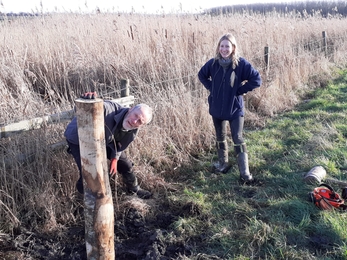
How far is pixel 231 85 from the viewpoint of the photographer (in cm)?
413

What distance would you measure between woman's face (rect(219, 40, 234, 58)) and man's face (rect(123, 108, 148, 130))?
1611 millimetres

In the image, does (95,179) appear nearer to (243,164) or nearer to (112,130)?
(112,130)

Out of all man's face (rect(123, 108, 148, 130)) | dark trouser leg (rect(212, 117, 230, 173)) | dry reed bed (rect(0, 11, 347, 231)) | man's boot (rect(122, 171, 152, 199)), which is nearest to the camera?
man's face (rect(123, 108, 148, 130))

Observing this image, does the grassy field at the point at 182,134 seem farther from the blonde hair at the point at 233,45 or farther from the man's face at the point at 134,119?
the blonde hair at the point at 233,45

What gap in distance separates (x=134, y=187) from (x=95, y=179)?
5.17 feet

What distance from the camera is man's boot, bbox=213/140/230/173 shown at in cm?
448

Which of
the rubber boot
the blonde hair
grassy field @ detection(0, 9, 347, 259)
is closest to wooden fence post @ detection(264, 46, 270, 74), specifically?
grassy field @ detection(0, 9, 347, 259)

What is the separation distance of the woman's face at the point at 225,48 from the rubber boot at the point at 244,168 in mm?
1197

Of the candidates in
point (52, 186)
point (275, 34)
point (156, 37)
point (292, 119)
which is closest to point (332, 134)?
point (292, 119)

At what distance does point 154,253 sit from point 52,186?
4.08ft

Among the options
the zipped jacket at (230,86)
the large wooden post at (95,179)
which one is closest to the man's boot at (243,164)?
the zipped jacket at (230,86)

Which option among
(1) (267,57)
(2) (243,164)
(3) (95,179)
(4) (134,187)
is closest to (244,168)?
(2) (243,164)

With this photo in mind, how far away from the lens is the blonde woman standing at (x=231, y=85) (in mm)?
4051

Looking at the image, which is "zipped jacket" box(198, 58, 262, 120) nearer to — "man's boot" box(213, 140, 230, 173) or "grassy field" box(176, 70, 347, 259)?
"man's boot" box(213, 140, 230, 173)
